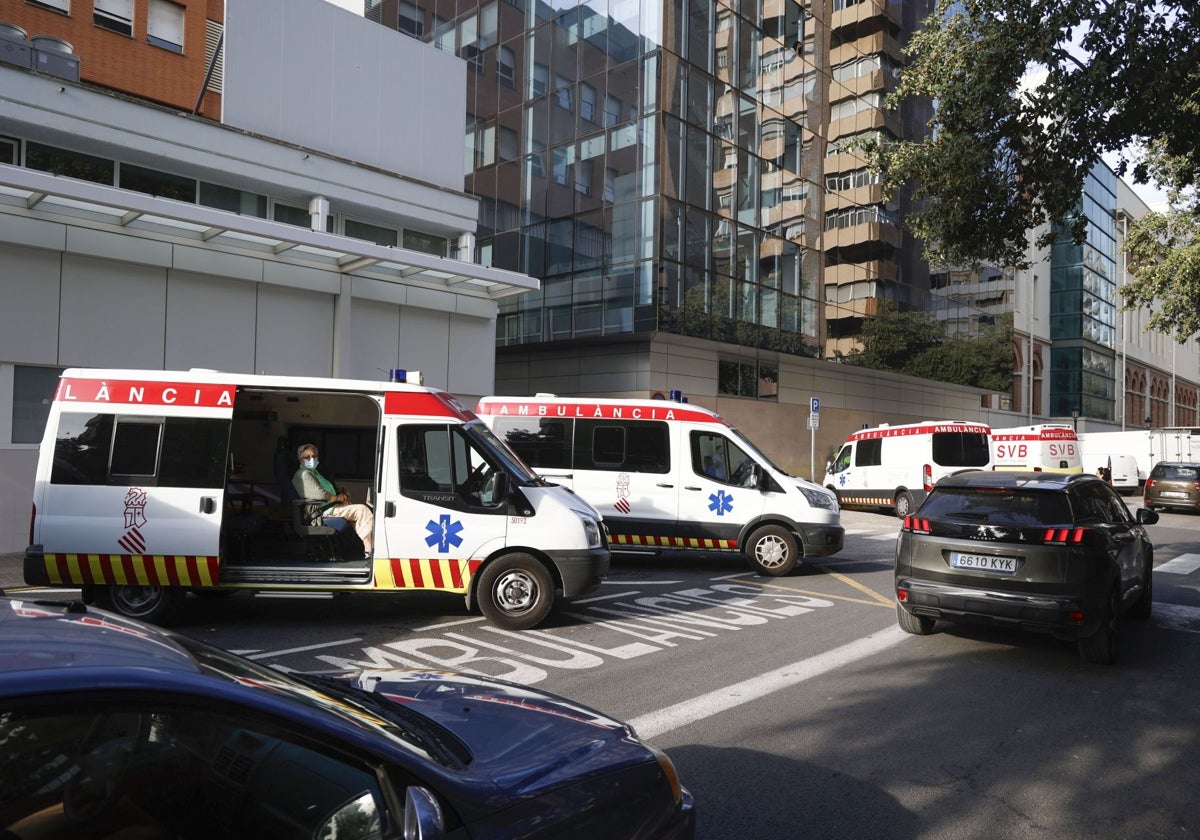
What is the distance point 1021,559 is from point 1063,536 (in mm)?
363

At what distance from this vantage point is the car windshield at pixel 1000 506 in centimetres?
716

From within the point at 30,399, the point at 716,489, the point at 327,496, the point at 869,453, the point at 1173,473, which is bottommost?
the point at 327,496

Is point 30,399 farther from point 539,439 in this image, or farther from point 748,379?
point 748,379

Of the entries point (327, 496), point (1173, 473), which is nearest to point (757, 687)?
point (327, 496)

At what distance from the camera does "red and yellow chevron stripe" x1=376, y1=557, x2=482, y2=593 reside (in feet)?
26.5

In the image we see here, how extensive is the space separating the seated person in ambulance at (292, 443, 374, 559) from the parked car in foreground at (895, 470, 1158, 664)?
5.06m

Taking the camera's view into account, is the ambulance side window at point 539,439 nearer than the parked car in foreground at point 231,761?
No

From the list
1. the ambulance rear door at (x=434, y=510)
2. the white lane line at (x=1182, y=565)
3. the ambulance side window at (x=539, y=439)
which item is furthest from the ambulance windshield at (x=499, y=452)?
the white lane line at (x=1182, y=565)

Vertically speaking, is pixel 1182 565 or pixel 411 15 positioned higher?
pixel 411 15

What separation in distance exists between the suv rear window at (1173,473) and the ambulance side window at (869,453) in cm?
879

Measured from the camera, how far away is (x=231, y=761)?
6.75 feet

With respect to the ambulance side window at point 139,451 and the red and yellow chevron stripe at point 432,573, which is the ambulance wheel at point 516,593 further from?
the ambulance side window at point 139,451

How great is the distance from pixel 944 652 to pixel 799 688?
6.28 feet

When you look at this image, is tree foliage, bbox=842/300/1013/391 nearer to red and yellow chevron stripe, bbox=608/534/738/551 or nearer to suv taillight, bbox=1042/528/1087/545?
red and yellow chevron stripe, bbox=608/534/738/551
